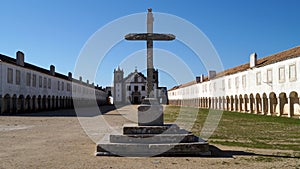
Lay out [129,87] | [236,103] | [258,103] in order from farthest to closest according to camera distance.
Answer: [129,87]
[236,103]
[258,103]

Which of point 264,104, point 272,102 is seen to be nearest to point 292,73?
point 272,102

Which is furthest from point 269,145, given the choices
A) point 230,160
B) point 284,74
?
point 284,74

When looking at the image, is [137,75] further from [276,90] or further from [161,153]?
[161,153]

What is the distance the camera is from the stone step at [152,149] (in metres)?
7.19

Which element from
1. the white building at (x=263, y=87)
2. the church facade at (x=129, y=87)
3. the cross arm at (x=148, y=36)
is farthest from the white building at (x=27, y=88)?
the church facade at (x=129, y=87)

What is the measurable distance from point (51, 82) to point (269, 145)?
118 ft

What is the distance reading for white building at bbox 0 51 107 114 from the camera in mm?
27125

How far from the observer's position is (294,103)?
24.4m

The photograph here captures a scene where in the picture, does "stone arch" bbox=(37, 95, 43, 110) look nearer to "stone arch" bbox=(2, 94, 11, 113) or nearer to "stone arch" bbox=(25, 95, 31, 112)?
"stone arch" bbox=(25, 95, 31, 112)

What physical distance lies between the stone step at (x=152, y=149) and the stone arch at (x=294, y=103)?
59.5 feet

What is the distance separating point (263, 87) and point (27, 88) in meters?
24.2

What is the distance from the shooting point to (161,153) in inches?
283

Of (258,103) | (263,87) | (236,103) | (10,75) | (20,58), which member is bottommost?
(236,103)

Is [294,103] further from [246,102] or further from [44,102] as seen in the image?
[44,102]
